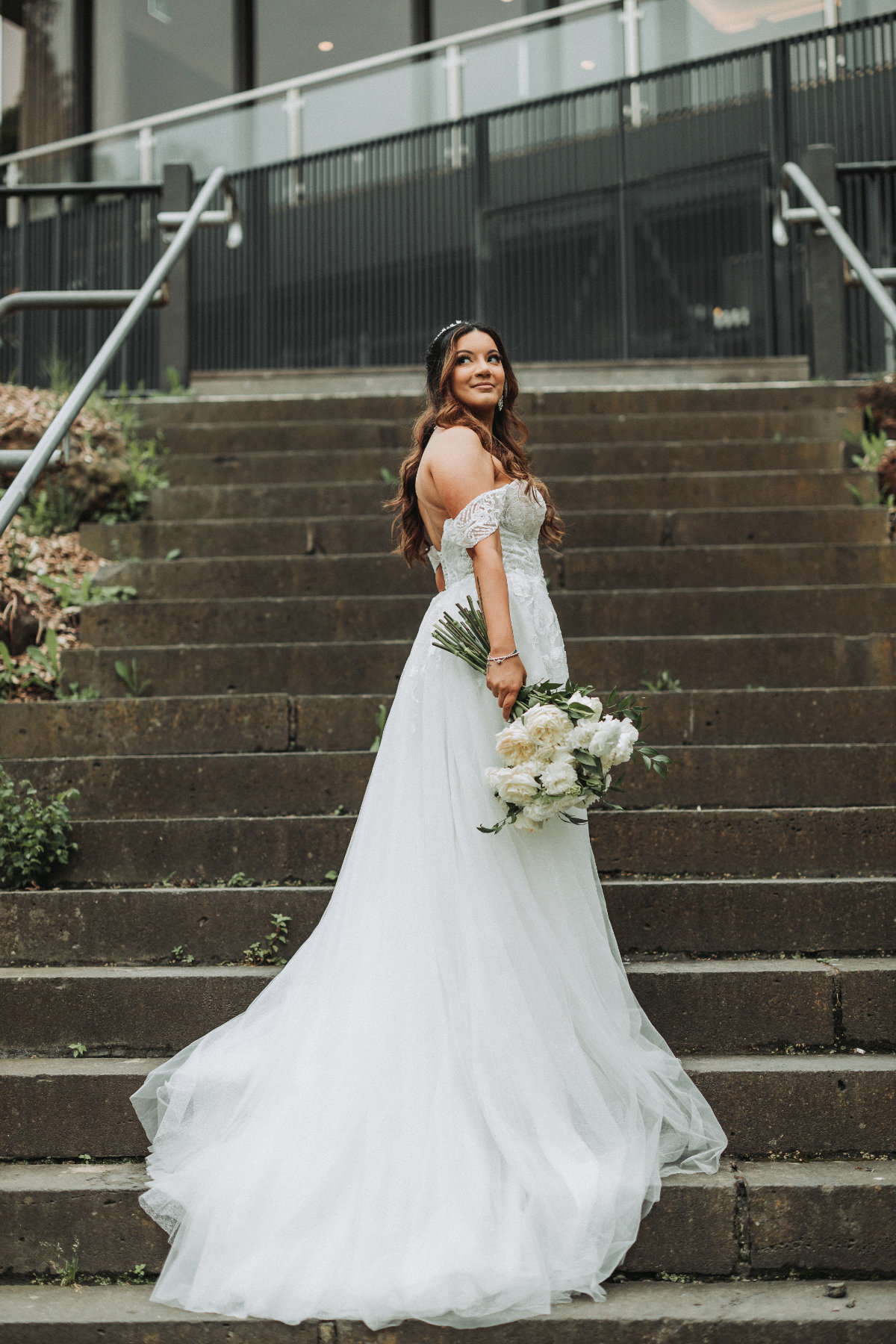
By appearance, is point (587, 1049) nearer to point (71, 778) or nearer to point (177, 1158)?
point (177, 1158)

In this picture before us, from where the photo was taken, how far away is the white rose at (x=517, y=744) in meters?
2.62

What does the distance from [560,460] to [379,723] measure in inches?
95.1

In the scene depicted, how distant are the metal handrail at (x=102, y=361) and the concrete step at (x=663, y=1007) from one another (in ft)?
5.31

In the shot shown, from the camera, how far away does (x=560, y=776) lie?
258 cm

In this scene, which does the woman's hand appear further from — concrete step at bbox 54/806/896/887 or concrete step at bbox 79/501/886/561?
concrete step at bbox 79/501/886/561

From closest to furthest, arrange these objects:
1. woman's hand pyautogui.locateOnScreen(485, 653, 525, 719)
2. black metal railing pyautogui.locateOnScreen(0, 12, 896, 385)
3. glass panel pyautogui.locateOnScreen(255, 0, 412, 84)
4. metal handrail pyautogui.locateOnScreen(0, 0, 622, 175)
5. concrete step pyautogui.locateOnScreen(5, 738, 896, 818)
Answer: woman's hand pyautogui.locateOnScreen(485, 653, 525, 719), concrete step pyautogui.locateOnScreen(5, 738, 896, 818), black metal railing pyautogui.locateOnScreen(0, 12, 896, 385), metal handrail pyautogui.locateOnScreen(0, 0, 622, 175), glass panel pyautogui.locateOnScreen(255, 0, 412, 84)

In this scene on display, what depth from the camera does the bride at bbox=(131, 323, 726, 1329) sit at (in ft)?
7.79

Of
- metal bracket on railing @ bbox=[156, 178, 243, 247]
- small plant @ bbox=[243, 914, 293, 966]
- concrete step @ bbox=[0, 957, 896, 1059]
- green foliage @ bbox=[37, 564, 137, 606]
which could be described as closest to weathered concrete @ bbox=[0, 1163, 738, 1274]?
concrete step @ bbox=[0, 957, 896, 1059]

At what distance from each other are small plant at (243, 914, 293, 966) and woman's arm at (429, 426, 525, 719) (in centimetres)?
108

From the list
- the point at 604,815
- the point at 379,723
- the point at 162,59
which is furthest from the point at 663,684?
the point at 162,59

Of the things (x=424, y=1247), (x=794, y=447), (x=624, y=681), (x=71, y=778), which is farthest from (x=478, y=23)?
(x=424, y=1247)

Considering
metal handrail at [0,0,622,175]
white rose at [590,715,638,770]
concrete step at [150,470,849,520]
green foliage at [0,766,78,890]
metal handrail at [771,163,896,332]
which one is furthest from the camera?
metal handrail at [0,0,622,175]

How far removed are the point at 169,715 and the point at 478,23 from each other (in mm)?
9759

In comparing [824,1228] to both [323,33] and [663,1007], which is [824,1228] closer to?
[663,1007]
